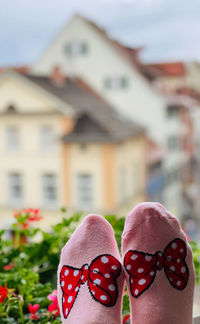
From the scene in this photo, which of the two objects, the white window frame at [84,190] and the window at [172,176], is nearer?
the white window frame at [84,190]

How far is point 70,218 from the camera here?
565 millimetres

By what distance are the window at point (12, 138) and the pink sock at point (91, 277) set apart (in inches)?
202

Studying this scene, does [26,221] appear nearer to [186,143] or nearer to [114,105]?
[114,105]

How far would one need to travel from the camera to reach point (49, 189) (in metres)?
5.64

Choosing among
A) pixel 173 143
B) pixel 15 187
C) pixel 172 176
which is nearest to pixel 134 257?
pixel 15 187

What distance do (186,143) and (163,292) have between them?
24.6 feet

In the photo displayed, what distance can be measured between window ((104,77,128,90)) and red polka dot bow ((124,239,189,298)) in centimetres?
599

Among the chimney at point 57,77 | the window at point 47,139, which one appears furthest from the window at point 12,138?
the chimney at point 57,77

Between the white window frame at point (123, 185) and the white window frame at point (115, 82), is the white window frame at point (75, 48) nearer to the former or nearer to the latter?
the white window frame at point (115, 82)

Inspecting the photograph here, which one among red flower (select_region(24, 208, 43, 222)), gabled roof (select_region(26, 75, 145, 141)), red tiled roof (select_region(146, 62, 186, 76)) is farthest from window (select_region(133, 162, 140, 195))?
red flower (select_region(24, 208, 43, 222))

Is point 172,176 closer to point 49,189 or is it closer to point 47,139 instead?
point 49,189

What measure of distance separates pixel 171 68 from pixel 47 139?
308 centimetres

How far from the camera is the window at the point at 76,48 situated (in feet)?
20.9

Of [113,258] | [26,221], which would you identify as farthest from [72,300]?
[26,221]
